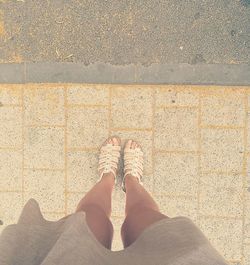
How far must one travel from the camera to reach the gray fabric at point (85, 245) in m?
1.85

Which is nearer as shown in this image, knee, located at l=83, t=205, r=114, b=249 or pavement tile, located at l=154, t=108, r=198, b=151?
knee, located at l=83, t=205, r=114, b=249

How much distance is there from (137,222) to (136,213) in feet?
0.43

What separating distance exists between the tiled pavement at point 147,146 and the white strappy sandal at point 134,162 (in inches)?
3.6

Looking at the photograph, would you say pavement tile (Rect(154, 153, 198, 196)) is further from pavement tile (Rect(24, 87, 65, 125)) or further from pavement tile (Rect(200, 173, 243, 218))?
pavement tile (Rect(24, 87, 65, 125))

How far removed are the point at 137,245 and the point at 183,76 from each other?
1.48 m

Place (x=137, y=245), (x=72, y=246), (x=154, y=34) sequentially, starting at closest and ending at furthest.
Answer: (x=72, y=246), (x=137, y=245), (x=154, y=34)

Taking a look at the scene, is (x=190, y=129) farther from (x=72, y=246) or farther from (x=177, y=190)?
(x=72, y=246)

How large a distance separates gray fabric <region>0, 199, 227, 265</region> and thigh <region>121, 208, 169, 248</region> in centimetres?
16

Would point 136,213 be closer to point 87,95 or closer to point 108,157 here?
point 108,157

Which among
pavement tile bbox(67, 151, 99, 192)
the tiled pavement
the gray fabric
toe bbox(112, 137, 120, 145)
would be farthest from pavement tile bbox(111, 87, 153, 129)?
the gray fabric

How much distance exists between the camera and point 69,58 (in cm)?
330

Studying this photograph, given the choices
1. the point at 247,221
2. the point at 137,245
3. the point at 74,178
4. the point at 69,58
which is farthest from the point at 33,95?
the point at 247,221

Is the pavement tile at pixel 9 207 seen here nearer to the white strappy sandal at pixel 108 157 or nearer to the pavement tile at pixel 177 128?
the white strappy sandal at pixel 108 157

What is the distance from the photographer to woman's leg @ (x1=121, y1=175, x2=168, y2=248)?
2515 mm
